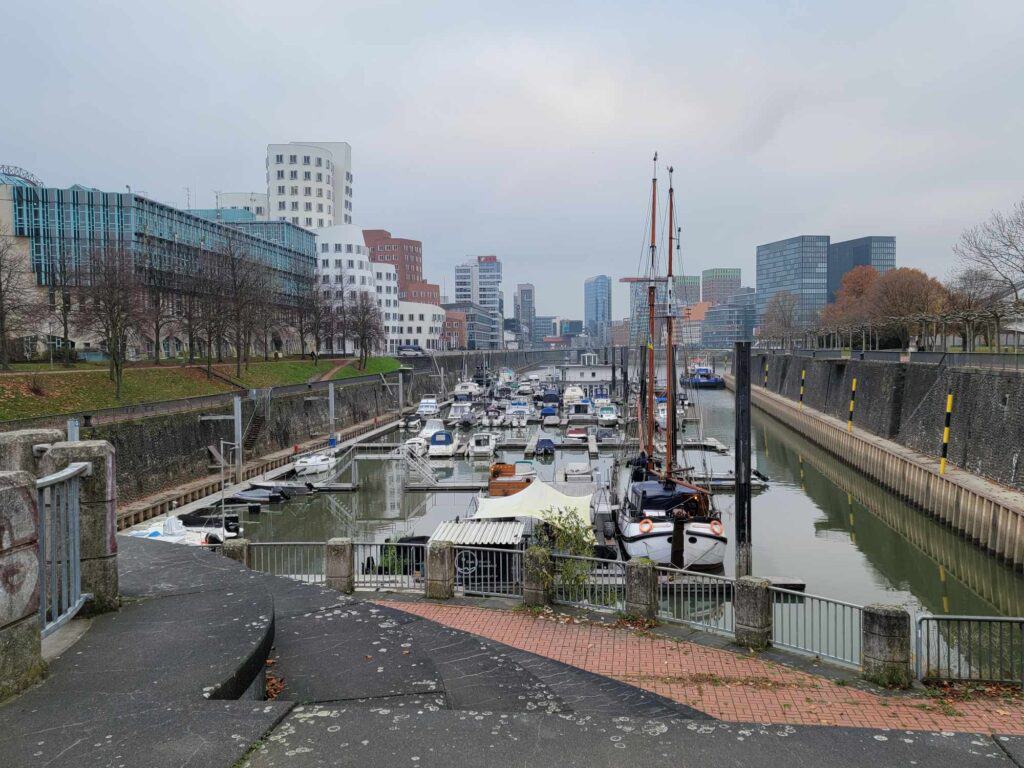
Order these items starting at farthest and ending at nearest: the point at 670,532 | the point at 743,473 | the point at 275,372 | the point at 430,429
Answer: the point at 275,372, the point at 430,429, the point at 670,532, the point at 743,473

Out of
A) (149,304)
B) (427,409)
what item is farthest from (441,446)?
(149,304)

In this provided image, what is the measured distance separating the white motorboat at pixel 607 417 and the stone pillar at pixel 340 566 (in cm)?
5194

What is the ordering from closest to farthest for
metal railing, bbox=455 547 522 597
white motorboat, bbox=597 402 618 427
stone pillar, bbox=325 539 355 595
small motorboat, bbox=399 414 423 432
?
1. stone pillar, bbox=325 539 355 595
2. metal railing, bbox=455 547 522 597
3. small motorboat, bbox=399 414 423 432
4. white motorboat, bbox=597 402 618 427

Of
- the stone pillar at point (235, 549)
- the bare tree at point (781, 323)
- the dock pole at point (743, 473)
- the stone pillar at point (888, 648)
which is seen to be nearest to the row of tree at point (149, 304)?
the stone pillar at point (235, 549)

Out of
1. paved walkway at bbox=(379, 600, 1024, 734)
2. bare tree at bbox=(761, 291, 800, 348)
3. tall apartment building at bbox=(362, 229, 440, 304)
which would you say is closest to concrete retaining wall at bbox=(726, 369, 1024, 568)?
paved walkway at bbox=(379, 600, 1024, 734)

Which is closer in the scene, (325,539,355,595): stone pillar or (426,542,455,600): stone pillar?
(426,542,455,600): stone pillar

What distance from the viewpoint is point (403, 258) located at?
168500mm

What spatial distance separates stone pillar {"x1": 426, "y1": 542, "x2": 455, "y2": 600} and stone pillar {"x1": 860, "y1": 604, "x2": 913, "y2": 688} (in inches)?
272

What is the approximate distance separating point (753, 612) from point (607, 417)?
53.9 metres

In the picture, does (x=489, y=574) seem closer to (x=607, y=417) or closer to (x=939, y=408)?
(x=939, y=408)

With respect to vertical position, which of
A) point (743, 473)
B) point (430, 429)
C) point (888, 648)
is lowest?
point (430, 429)

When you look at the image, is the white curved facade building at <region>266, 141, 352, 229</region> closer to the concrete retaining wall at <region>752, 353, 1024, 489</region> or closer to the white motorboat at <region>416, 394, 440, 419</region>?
the white motorboat at <region>416, 394, 440, 419</region>

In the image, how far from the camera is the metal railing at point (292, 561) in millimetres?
14766

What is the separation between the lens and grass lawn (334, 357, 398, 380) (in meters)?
78.2
